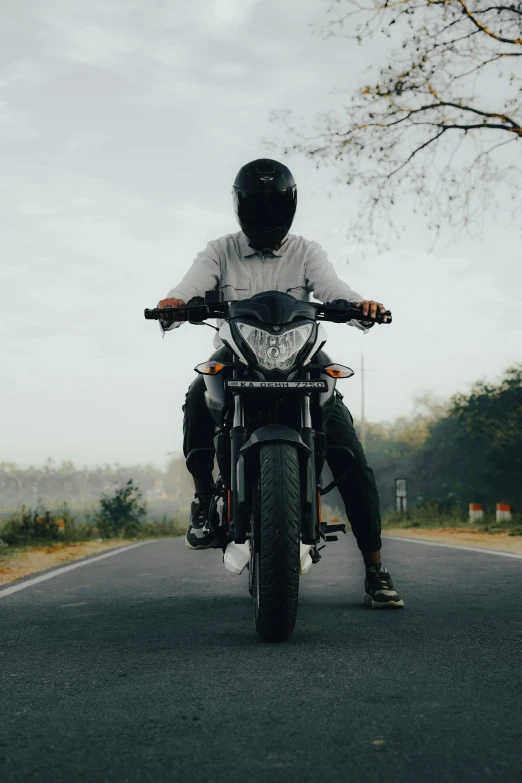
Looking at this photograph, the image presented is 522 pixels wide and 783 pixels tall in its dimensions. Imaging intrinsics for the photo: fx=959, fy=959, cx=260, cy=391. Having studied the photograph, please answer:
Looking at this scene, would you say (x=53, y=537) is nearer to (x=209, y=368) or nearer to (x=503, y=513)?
(x=503, y=513)

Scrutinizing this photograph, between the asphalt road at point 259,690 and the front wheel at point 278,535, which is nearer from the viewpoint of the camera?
the asphalt road at point 259,690

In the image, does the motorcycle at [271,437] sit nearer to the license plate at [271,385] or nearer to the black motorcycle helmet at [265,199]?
the license plate at [271,385]

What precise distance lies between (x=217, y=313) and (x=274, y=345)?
608 mm

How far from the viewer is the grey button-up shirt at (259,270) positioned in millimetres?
5473

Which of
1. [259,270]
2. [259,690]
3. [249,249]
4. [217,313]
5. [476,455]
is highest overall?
[476,455]

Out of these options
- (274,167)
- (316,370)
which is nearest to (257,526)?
(316,370)

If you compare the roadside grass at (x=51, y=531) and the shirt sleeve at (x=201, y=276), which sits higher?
the shirt sleeve at (x=201, y=276)

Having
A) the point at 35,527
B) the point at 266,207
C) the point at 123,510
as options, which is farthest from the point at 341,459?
the point at 123,510

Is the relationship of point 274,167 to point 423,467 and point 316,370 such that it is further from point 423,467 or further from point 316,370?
point 423,467

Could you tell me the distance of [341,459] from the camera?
17.6ft

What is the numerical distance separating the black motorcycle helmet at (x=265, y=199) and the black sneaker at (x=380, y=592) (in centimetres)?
205

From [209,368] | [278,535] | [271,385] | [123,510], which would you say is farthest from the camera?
[123,510]

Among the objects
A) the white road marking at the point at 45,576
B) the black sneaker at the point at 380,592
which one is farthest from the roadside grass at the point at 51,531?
the black sneaker at the point at 380,592

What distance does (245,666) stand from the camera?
385 cm
